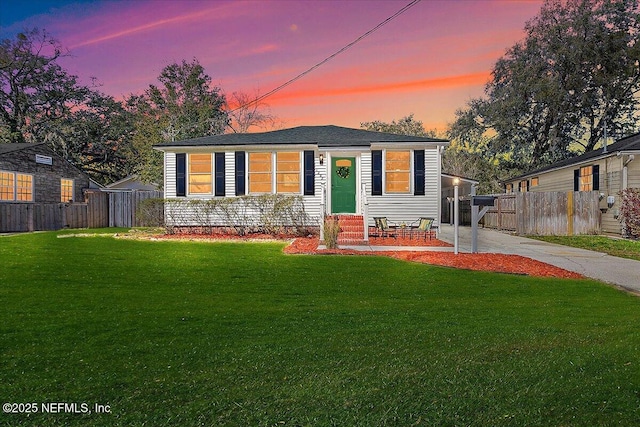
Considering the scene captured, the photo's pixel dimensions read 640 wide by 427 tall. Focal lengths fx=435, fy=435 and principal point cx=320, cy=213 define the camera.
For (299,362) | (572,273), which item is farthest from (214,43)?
(299,362)

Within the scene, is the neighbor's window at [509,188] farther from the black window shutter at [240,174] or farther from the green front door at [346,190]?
the black window shutter at [240,174]

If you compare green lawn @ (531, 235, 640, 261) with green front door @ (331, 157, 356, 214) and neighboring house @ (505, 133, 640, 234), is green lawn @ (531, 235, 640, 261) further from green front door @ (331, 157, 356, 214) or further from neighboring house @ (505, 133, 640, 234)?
green front door @ (331, 157, 356, 214)

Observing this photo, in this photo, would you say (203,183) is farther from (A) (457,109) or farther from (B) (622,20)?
(B) (622,20)

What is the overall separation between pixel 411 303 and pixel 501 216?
1649 cm

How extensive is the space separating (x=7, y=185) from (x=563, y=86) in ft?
116

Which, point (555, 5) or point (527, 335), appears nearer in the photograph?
point (527, 335)

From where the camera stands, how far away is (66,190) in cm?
2419

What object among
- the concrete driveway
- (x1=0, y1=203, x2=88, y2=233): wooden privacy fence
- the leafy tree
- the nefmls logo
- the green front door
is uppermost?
the leafy tree

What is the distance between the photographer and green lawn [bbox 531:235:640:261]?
40.8 feet

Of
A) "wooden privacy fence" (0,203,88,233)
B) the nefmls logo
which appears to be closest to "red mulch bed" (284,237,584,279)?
the nefmls logo

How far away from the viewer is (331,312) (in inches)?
209

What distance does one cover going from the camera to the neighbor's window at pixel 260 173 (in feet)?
56.4

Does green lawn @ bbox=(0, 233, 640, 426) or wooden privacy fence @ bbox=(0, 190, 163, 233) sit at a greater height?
wooden privacy fence @ bbox=(0, 190, 163, 233)

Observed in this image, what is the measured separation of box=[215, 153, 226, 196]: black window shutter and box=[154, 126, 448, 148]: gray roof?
54 centimetres
